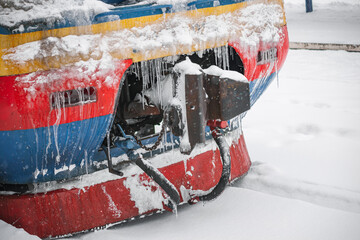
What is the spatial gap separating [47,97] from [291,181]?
157cm

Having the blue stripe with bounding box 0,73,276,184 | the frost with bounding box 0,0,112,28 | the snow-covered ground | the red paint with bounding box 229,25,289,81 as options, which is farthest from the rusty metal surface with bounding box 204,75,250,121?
the snow-covered ground

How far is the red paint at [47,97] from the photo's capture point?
171cm

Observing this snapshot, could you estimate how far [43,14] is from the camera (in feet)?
5.57

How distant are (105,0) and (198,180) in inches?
42.3

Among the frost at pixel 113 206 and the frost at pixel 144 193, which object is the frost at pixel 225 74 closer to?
the frost at pixel 144 193

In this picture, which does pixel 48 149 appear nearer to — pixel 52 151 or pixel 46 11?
pixel 52 151

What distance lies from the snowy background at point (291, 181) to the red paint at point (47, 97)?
1.74 ft

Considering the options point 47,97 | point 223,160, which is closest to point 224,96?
point 223,160

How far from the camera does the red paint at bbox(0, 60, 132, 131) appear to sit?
5.59 feet

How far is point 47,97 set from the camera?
1.74 m

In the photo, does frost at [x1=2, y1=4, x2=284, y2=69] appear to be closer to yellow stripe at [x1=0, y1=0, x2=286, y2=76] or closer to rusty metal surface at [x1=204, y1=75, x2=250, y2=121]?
yellow stripe at [x1=0, y1=0, x2=286, y2=76]

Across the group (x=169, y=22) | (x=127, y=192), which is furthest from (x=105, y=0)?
(x=127, y=192)

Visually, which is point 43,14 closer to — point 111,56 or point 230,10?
point 111,56

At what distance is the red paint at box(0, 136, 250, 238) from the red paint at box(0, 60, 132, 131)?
0.42 metres
